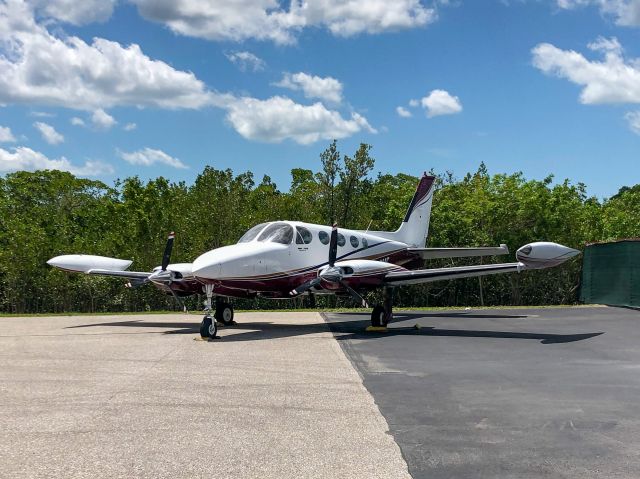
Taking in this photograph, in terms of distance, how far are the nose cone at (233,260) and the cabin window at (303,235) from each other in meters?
0.79

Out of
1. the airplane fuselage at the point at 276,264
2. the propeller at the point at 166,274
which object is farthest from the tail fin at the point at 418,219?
the propeller at the point at 166,274

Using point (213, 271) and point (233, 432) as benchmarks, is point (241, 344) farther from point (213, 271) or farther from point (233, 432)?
point (233, 432)

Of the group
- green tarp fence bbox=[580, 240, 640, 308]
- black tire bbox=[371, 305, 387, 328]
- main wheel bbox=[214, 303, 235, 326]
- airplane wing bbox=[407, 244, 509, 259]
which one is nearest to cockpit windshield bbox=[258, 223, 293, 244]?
black tire bbox=[371, 305, 387, 328]

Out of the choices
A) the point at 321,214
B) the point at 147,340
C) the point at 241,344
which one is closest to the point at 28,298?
the point at 321,214

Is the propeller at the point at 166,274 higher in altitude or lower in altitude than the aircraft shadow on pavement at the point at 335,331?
higher

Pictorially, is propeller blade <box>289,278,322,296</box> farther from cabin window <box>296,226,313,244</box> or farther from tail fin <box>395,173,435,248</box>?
tail fin <box>395,173,435,248</box>

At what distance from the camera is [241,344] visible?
48.0ft

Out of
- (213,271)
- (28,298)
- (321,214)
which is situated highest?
(321,214)

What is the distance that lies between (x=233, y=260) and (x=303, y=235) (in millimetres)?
2953

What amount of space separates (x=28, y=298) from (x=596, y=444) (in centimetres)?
4034

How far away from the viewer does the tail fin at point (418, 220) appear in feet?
80.4

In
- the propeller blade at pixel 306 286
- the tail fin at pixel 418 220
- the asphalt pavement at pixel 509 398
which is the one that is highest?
the tail fin at pixel 418 220

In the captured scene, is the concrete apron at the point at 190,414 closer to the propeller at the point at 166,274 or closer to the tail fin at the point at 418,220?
the propeller at the point at 166,274

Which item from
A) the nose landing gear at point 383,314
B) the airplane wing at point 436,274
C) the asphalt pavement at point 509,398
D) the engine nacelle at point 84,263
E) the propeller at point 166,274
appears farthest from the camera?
the engine nacelle at point 84,263
